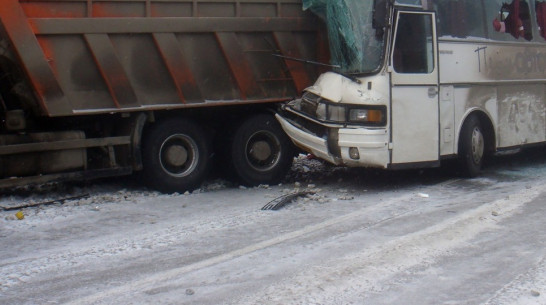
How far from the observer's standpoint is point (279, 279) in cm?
627

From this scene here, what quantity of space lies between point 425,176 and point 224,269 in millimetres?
5936

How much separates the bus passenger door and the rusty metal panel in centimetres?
142

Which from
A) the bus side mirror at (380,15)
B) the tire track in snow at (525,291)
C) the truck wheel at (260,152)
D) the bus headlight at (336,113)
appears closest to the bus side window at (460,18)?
the bus side mirror at (380,15)

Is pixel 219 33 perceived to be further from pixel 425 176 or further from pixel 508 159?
pixel 508 159

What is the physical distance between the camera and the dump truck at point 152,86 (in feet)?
30.4

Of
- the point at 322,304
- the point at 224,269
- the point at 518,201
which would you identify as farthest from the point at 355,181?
the point at 322,304

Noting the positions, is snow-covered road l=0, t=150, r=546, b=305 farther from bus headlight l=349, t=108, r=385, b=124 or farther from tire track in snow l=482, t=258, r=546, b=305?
bus headlight l=349, t=108, r=385, b=124

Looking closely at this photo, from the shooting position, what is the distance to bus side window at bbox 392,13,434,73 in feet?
33.8

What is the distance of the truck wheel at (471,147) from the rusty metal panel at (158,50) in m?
2.31

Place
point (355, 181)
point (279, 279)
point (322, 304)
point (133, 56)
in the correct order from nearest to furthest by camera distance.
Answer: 1. point (322, 304)
2. point (279, 279)
3. point (133, 56)
4. point (355, 181)

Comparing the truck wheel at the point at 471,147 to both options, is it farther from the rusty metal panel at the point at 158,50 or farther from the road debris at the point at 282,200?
the road debris at the point at 282,200

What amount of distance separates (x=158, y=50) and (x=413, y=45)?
3.31 m

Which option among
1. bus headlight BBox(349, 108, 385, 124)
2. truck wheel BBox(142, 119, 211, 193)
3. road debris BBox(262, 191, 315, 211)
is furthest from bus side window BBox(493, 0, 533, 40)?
truck wheel BBox(142, 119, 211, 193)

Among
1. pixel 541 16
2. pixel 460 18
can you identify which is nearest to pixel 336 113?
pixel 460 18
